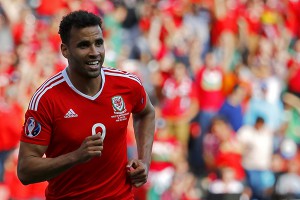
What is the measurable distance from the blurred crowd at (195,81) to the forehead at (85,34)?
543cm

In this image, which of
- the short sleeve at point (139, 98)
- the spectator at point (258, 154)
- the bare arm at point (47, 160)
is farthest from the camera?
the spectator at point (258, 154)

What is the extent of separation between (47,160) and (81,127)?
12.5 inches

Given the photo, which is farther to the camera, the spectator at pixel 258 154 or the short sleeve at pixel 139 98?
the spectator at pixel 258 154

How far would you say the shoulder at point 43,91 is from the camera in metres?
5.61

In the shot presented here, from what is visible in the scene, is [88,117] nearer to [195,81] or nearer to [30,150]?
[30,150]

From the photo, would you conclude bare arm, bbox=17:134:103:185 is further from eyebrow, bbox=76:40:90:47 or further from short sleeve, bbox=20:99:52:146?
eyebrow, bbox=76:40:90:47

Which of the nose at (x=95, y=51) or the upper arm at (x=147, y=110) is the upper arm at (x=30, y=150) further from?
the upper arm at (x=147, y=110)

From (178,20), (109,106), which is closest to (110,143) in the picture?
(109,106)

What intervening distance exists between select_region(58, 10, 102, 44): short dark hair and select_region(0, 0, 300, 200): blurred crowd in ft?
17.6

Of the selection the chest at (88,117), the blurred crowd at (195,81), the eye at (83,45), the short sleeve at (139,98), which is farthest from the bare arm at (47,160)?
the blurred crowd at (195,81)

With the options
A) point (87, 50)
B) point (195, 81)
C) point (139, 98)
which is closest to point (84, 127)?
point (87, 50)

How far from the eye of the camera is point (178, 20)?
1530cm

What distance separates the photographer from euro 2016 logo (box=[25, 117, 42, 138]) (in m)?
5.57

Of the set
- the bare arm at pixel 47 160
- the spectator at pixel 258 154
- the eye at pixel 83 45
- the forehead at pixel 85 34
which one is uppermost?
the forehead at pixel 85 34
